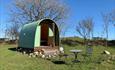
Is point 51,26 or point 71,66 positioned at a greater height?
point 51,26

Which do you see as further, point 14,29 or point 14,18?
point 14,29

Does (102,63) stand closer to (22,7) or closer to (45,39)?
(45,39)

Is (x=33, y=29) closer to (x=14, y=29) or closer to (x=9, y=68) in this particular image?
(x=9, y=68)

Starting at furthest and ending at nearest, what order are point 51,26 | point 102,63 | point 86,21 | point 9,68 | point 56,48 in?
point 86,21 → point 51,26 → point 56,48 → point 102,63 → point 9,68

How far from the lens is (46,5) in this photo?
45.8 m

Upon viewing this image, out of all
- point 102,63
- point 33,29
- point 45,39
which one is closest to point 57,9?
point 45,39

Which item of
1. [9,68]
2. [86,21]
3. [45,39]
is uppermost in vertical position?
[86,21]

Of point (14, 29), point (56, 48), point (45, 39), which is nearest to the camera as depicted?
point (56, 48)

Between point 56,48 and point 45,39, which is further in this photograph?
point 45,39

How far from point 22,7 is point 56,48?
23621mm

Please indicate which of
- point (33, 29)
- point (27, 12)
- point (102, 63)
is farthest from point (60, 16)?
point (102, 63)

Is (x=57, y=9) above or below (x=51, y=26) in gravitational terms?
above

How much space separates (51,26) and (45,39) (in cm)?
319

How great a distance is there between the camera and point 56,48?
76.7 feet
